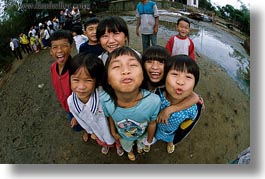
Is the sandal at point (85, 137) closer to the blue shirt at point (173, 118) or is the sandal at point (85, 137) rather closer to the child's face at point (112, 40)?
the blue shirt at point (173, 118)

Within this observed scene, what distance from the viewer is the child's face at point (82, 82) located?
821 mm

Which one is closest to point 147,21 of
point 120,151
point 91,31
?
point 91,31

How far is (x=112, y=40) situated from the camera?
86 centimetres

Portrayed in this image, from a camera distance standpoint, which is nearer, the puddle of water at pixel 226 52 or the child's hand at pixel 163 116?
the child's hand at pixel 163 116

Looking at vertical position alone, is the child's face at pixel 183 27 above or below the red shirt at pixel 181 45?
above

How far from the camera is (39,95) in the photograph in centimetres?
133

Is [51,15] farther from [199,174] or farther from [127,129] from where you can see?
[199,174]

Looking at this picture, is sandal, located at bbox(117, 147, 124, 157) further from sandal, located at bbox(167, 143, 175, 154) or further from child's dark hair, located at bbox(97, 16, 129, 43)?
child's dark hair, located at bbox(97, 16, 129, 43)

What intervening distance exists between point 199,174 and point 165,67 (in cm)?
54

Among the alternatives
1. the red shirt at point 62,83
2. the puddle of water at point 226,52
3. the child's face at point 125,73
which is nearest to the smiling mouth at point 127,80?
the child's face at point 125,73

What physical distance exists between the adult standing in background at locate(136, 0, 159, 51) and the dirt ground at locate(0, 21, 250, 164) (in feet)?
0.13

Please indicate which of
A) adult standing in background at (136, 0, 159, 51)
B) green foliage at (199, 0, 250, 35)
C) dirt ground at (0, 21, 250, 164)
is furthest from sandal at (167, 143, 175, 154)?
green foliage at (199, 0, 250, 35)

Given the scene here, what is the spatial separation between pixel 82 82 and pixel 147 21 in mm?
511

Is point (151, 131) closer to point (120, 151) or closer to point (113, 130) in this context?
point (113, 130)
